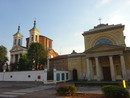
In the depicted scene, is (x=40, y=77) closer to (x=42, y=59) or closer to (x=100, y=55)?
(x=42, y=59)

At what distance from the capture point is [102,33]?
28.6 m

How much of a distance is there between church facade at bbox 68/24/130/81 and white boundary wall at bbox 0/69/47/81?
9602mm

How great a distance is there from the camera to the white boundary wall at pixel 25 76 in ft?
80.2

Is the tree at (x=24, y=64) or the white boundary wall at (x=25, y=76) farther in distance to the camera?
the tree at (x=24, y=64)

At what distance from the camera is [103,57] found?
86.7ft

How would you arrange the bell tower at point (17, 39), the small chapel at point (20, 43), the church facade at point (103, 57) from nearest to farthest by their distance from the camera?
1. the church facade at point (103, 57)
2. the small chapel at point (20, 43)
3. the bell tower at point (17, 39)

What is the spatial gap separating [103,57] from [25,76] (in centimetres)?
2020

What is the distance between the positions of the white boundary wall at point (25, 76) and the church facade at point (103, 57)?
31.5ft

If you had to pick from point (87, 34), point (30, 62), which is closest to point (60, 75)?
point (30, 62)

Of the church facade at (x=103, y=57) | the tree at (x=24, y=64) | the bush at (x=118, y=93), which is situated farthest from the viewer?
the tree at (x=24, y=64)

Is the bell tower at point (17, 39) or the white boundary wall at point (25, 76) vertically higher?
the bell tower at point (17, 39)

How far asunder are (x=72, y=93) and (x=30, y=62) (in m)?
24.4

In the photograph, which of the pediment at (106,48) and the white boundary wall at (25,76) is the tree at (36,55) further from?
the pediment at (106,48)

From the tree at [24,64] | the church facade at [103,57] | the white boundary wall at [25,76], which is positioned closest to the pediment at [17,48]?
the tree at [24,64]
